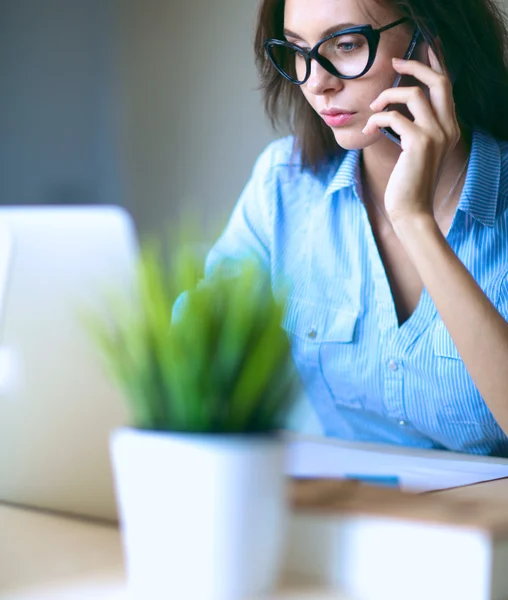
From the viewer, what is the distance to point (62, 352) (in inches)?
29.0

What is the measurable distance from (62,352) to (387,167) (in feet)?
3.11

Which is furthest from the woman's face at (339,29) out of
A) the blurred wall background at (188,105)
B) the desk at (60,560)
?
the blurred wall background at (188,105)

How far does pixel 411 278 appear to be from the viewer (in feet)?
4.85

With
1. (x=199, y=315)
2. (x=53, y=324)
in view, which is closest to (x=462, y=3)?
(x=53, y=324)

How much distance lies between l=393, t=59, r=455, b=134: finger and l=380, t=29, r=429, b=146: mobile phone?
0.04m

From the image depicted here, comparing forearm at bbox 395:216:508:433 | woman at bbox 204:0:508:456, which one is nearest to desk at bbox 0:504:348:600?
woman at bbox 204:0:508:456

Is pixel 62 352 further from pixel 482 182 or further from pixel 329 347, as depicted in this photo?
pixel 482 182

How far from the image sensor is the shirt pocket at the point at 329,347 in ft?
4.80

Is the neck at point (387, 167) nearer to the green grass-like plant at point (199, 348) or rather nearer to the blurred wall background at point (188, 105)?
the green grass-like plant at point (199, 348)

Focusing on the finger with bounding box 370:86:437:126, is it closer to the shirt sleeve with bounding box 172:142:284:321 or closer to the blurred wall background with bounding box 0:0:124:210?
the shirt sleeve with bounding box 172:142:284:321

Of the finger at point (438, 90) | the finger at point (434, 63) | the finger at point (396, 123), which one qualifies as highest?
the finger at point (434, 63)

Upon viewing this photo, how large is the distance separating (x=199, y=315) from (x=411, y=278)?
1.04 meters

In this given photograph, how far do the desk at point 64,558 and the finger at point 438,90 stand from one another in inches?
26.9

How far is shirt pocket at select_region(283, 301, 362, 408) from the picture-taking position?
1.46 meters
